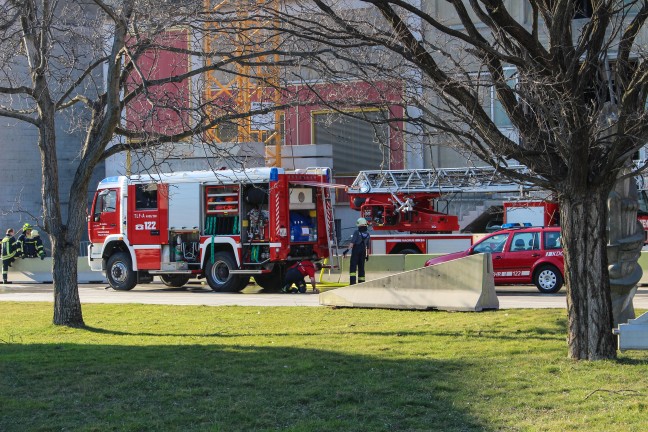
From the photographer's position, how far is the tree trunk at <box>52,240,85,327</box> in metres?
13.8

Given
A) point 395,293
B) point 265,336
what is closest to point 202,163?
point 395,293

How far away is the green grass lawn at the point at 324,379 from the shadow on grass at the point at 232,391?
Result: 2 cm

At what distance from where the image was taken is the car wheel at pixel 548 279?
20.7m

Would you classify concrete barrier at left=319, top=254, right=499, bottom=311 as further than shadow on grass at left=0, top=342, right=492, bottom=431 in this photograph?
Yes

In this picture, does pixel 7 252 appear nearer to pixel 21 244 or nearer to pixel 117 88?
pixel 21 244

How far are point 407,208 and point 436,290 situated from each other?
1331 cm

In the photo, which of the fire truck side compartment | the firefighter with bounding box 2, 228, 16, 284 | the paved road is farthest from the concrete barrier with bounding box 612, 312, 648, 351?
the firefighter with bounding box 2, 228, 16, 284

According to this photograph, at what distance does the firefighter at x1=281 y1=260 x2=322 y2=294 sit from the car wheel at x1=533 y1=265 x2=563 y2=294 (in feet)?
16.9

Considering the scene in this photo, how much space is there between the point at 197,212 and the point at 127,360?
1316 centimetres

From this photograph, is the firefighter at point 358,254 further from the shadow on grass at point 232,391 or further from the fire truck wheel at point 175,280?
the shadow on grass at point 232,391

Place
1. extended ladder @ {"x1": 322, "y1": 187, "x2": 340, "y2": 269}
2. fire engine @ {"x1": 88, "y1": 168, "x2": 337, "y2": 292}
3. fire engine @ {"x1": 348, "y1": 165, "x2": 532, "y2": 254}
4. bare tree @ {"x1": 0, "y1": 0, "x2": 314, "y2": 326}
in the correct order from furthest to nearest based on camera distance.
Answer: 1. fire engine @ {"x1": 348, "y1": 165, "x2": 532, "y2": 254}
2. extended ladder @ {"x1": 322, "y1": 187, "x2": 340, "y2": 269}
3. fire engine @ {"x1": 88, "y1": 168, "x2": 337, "y2": 292}
4. bare tree @ {"x1": 0, "y1": 0, "x2": 314, "y2": 326}

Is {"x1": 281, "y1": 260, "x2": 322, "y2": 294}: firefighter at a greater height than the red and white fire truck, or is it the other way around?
the red and white fire truck

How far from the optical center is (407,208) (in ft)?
92.2

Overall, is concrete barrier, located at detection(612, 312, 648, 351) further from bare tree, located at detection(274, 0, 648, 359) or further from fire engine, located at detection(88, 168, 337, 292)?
fire engine, located at detection(88, 168, 337, 292)
